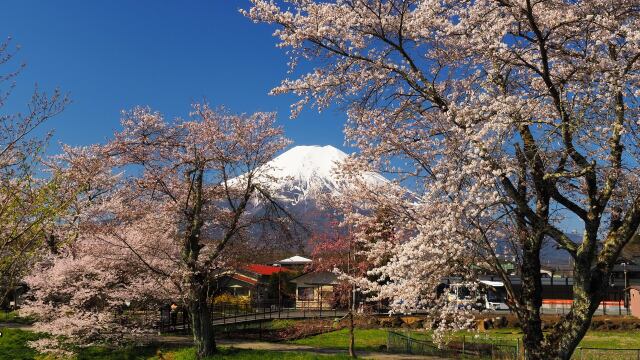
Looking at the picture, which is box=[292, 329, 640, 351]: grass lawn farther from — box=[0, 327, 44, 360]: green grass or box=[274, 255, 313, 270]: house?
box=[274, 255, 313, 270]: house

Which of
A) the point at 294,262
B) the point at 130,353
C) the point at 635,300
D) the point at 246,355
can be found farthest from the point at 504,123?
the point at 294,262

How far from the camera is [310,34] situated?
32.2 ft

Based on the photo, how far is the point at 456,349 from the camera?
2345 centimetres

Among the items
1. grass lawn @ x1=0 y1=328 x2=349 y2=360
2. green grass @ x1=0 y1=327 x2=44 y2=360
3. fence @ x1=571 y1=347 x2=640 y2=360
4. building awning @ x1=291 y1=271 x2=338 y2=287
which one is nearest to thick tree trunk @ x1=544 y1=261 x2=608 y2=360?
fence @ x1=571 y1=347 x2=640 y2=360

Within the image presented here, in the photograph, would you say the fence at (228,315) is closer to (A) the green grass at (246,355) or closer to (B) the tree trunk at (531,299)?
(A) the green grass at (246,355)

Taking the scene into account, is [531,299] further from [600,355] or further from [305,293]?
[305,293]

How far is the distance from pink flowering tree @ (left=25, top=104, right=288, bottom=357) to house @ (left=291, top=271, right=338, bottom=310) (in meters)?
23.4

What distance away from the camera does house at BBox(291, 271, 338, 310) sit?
47.0 metres

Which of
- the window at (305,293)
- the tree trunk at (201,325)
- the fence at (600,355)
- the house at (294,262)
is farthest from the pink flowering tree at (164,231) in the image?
the house at (294,262)

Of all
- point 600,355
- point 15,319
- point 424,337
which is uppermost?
point 15,319

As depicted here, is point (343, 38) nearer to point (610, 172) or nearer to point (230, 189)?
point (610, 172)

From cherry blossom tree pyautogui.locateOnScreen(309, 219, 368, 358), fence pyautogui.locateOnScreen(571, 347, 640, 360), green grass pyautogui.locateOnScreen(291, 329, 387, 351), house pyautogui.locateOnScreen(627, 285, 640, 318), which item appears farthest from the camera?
house pyautogui.locateOnScreen(627, 285, 640, 318)

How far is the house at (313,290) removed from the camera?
154 ft

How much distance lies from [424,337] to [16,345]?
696 inches
